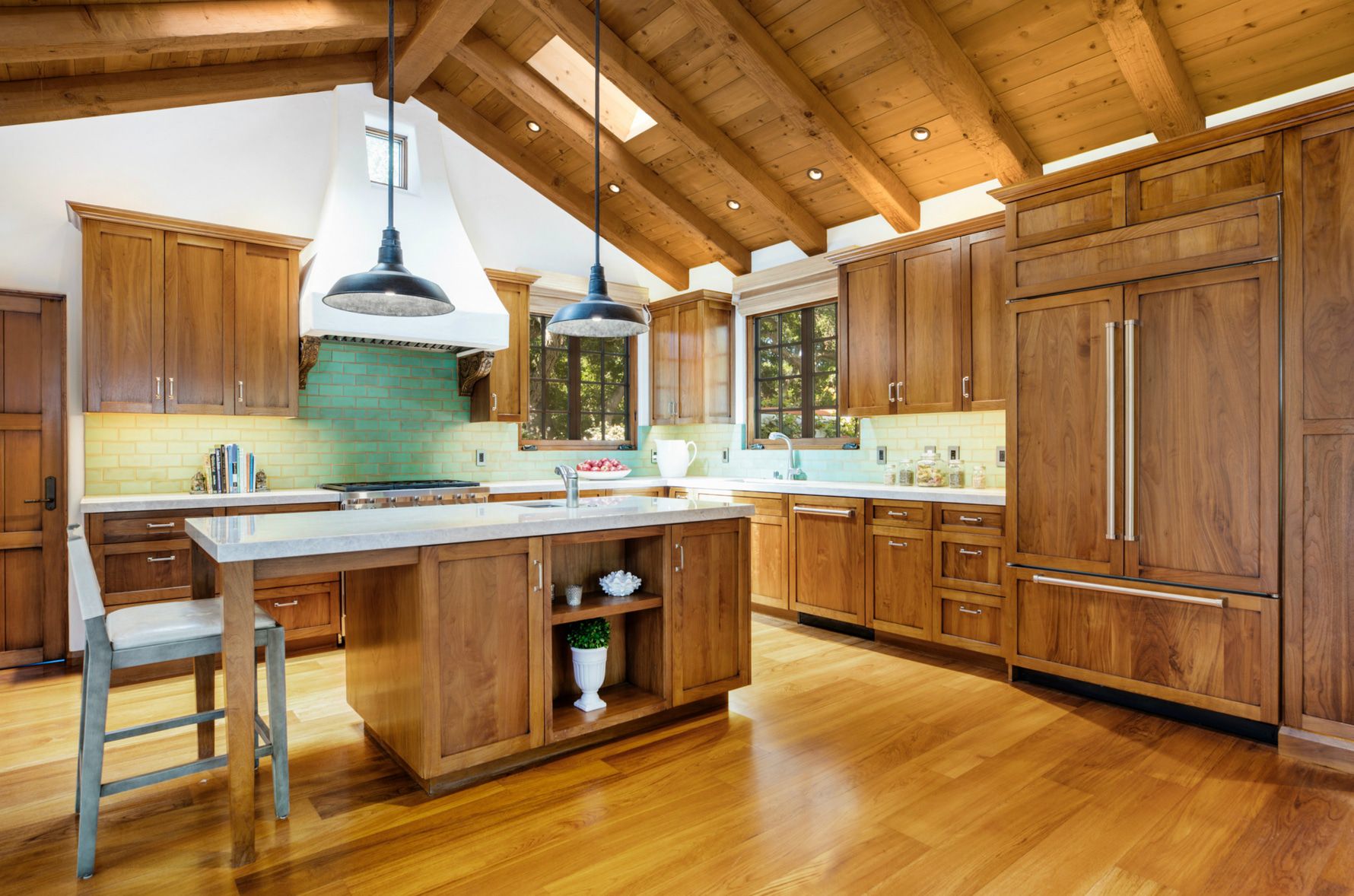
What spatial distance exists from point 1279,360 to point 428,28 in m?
4.66

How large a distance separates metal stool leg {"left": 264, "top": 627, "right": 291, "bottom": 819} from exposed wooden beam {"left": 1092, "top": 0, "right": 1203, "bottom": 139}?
14.0ft

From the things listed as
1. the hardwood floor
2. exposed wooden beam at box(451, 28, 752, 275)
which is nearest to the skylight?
A: exposed wooden beam at box(451, 28, 752, 275)

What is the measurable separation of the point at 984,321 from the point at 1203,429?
Answer: 147cm

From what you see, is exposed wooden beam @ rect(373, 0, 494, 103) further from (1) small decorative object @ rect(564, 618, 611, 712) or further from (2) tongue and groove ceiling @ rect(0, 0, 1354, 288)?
(1) small decorative object @ rect(564, 618, 611, 712)

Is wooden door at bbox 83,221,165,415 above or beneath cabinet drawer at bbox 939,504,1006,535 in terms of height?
above

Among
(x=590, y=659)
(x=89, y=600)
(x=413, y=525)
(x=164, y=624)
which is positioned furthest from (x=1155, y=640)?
(x=89, y=600)

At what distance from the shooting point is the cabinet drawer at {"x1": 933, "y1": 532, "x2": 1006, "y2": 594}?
3998 millimetres

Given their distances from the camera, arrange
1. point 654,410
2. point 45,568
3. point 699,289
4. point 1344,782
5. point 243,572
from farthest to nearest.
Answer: point 654,410, point 699,289, point 45,568, point 1344,782, point 243,572

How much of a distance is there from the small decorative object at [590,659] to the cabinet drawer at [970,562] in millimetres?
2160

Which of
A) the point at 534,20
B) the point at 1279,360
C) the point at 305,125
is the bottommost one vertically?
the point at 1279,360

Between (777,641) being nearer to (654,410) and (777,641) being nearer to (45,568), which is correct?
(654,410)

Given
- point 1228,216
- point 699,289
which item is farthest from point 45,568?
point 1228,216

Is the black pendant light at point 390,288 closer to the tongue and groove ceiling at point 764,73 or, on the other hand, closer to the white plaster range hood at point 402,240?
the white plaster range hood at point 402,240

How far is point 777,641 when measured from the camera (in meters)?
4.71
